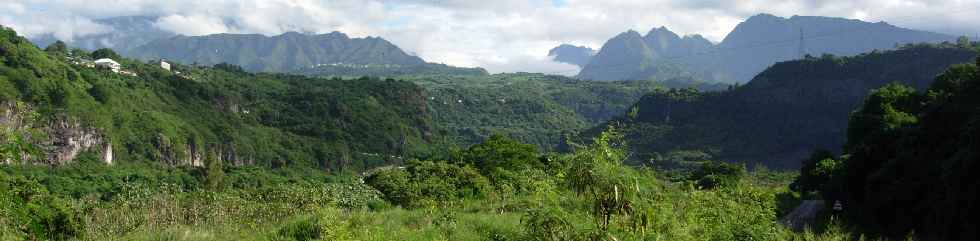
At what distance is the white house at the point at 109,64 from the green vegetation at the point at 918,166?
4254 inches

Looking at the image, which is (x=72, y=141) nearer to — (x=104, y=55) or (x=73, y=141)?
(x=73, y=141)

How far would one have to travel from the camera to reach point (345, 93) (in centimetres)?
14638

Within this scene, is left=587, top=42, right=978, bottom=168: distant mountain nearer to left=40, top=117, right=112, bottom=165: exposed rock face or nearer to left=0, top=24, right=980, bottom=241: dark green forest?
left=0, top=24, right=980, bottom=241: dark green forest

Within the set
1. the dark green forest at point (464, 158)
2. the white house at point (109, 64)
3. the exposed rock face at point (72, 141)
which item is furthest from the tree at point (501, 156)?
the white house at point (109, 64)

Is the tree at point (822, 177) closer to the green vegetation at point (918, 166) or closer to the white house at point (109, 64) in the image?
the green vegetation at point (918, 166)

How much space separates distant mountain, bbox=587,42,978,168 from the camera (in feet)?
313

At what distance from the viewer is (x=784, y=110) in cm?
11225

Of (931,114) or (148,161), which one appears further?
(148,161)

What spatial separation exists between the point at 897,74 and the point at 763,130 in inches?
830

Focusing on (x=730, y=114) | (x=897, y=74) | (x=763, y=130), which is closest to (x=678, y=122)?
(x=730, y=114)

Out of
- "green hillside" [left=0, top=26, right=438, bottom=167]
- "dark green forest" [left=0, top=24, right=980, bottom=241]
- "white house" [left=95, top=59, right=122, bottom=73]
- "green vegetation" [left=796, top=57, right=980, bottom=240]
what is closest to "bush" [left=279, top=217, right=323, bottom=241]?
"dark green forest" [left=0, top=24, right=980, bottom=241]

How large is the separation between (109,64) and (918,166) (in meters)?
118

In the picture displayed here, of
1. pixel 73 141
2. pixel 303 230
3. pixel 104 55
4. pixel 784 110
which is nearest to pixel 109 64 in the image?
pixel 104 55

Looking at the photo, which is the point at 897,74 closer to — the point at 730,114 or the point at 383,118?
the point at 730,114
